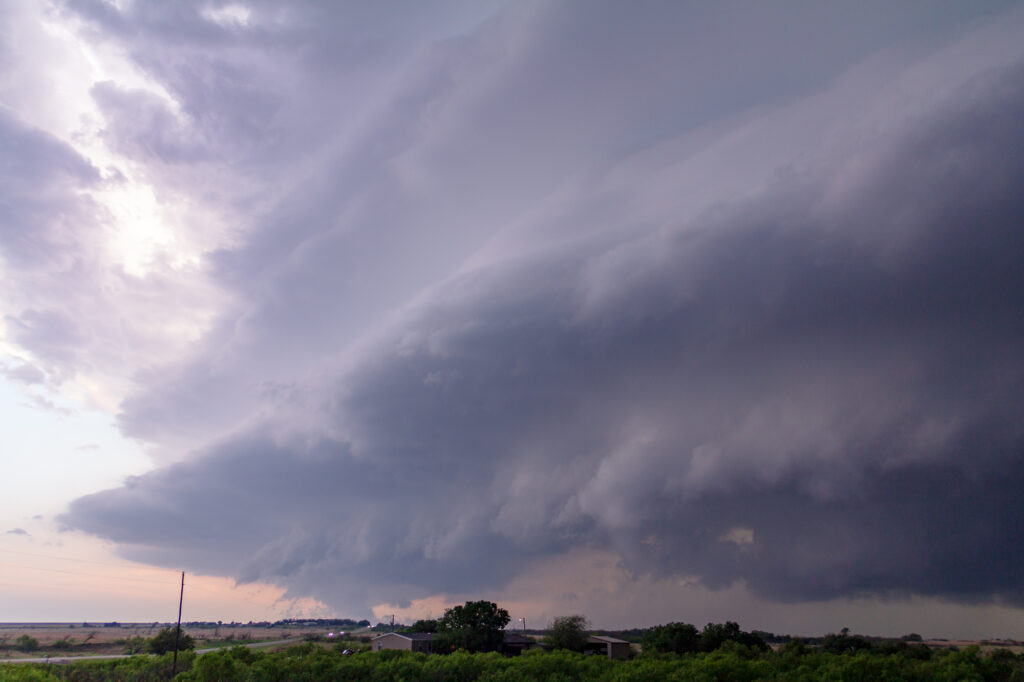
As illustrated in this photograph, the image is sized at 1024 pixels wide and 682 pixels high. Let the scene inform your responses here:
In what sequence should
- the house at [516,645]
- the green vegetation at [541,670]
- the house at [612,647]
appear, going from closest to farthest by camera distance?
the green vegetation at [541,670] < the house at [612,647] < the house at [516,645]

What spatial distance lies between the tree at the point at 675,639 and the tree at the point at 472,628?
3025cm

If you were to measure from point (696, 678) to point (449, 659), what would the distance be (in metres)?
29.2

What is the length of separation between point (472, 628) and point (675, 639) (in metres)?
39.9

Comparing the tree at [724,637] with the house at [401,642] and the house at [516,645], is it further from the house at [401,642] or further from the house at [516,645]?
the house at [401,642]

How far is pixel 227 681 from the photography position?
63844 millimetres

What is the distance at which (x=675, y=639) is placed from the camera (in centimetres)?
12106

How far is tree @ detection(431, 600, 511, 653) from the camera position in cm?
12506

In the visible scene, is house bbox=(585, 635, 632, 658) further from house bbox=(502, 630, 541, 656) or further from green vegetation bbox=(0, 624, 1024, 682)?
green vegetation bbox=(0, 624, 1024, 682)

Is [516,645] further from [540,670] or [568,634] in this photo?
[540,670]

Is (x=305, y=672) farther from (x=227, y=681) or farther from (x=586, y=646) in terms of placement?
(x=586, y=646)

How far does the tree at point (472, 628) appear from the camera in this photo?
125062 millimetres

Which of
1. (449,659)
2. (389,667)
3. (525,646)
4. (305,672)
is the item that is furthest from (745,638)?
(305,672)

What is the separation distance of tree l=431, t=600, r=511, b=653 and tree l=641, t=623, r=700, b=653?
3025 cm

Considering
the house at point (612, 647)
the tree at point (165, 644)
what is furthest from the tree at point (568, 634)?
the tree at point (165, 644)
